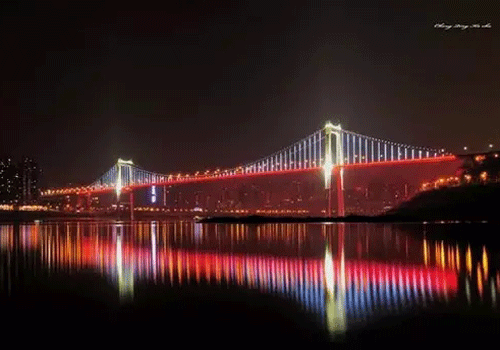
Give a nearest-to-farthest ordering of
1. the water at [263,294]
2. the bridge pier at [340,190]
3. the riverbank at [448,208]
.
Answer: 1. the water at [263,294]
2. the riverbank at [448,208]
3. the bridge pier at [340,190]

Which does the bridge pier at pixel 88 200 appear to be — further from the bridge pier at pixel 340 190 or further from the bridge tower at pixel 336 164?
the bridge pier at pixel 340 190

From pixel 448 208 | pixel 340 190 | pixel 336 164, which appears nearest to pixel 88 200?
pixel 336 164

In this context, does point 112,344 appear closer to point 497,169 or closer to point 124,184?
point 497,169

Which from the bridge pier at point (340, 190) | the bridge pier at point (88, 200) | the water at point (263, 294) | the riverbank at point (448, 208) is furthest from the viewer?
the bridge pier at point (88, 200)

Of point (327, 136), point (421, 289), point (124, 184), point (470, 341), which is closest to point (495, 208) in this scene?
point (327, 136)

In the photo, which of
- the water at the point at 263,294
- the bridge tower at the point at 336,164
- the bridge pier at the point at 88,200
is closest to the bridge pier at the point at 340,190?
the bridge tower at the point at 336,164

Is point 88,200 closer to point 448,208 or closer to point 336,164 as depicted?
point 336,164
